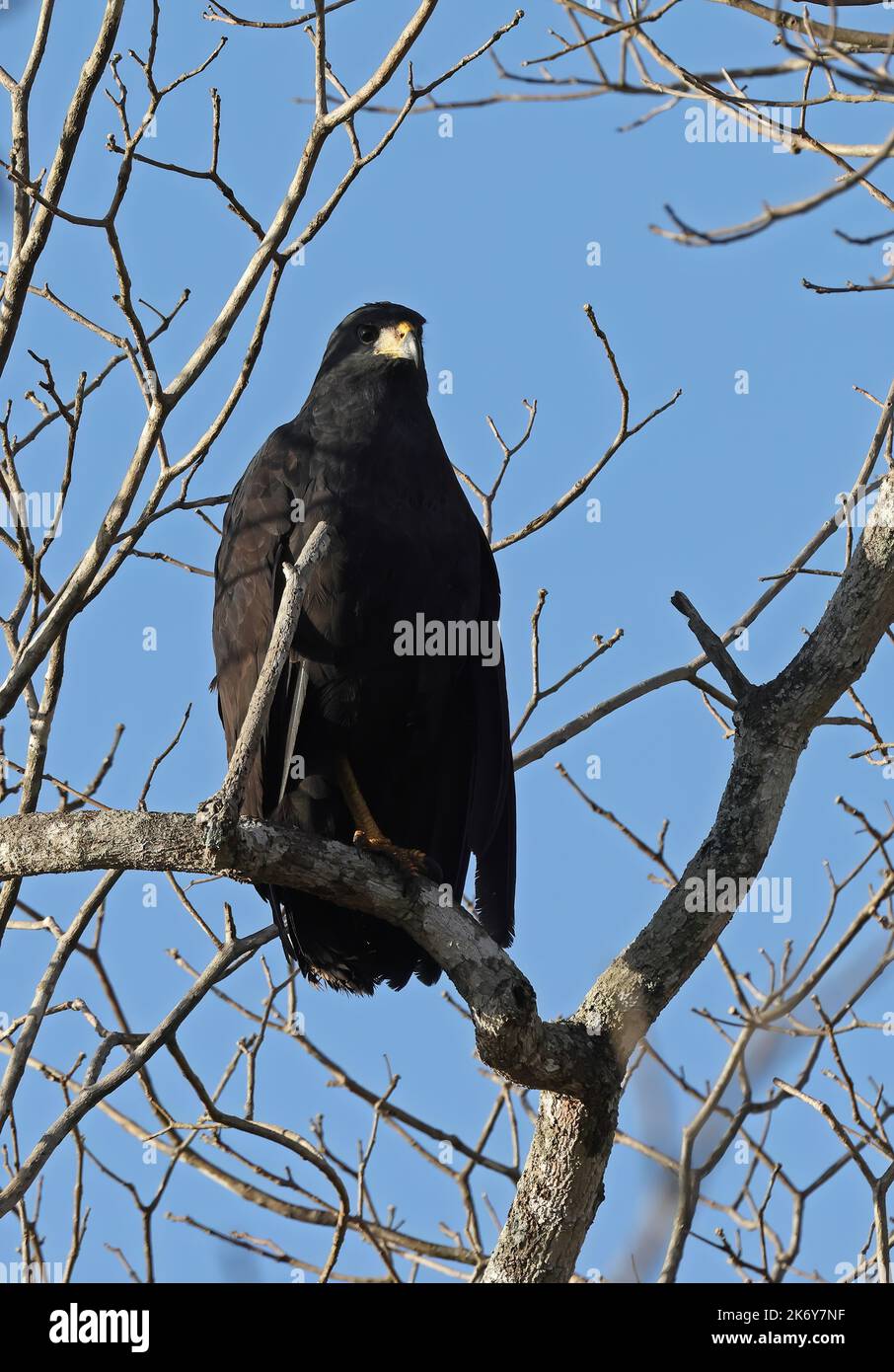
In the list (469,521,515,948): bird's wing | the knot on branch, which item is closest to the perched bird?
(469,521,515,948): bird's wing

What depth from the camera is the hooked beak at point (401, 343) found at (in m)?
5.11

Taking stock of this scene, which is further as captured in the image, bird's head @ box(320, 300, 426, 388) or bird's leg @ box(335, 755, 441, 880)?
bird's head @ box(320, 300, 426, 388)

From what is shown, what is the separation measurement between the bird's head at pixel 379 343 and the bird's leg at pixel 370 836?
1.24 m

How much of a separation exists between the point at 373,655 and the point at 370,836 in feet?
1.66

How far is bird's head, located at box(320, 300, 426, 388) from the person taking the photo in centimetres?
511

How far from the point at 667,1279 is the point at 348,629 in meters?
1.97

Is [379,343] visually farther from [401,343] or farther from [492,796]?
[492,796]

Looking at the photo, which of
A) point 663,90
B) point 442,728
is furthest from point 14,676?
point 663,90

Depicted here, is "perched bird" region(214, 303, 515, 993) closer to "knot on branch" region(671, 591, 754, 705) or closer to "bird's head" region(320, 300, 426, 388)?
"bird's head" region(320, 300, 426, 388)

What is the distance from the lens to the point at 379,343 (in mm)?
5195

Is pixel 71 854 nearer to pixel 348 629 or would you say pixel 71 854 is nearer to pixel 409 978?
pixel 348 629

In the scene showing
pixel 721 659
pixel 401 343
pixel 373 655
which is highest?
pixel 401 343

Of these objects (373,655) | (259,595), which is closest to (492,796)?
(373,655)

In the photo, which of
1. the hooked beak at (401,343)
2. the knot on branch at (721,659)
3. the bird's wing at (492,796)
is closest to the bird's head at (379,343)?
the hooked beak at (401,343)
